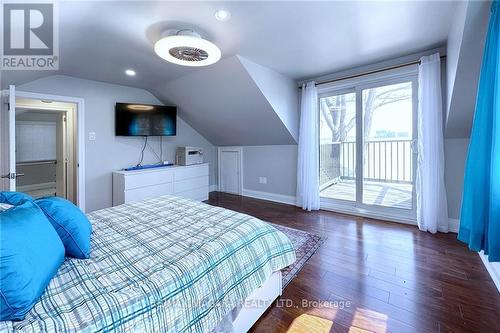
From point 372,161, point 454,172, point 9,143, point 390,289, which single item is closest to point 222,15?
point 9,143

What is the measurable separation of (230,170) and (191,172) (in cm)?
114

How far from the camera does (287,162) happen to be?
441cm

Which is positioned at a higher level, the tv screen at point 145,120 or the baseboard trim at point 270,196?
the tv screen at point 145,120

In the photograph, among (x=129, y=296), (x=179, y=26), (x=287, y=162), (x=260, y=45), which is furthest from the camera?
(x=287, y=162)

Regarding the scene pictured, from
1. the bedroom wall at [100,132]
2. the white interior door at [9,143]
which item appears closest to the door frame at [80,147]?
the bedroom wall at [100,132]

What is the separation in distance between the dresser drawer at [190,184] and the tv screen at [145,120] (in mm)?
981

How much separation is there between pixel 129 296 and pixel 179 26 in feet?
7.33

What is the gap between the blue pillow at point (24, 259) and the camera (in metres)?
0.74

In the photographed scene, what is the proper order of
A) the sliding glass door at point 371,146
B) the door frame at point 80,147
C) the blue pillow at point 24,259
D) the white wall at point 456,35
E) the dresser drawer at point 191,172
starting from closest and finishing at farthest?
the blue pillow at point 24,259, the white wall at point 456,35, the sliding glass door at point 371,146, the door frame at point 80,147, the dresser drawer at point 191,172

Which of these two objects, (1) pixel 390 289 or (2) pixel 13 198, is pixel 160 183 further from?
(1) pixel 390 289

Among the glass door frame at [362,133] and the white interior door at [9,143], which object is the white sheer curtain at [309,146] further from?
the white interior door at [9,143]

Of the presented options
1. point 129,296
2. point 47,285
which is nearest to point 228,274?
Answer: point 129,296

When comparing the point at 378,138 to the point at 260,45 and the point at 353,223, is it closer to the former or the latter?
the point at 353,223

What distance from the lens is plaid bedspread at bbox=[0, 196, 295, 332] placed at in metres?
0.81
